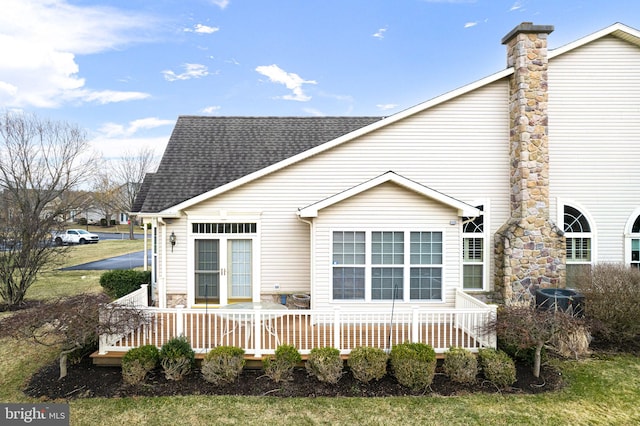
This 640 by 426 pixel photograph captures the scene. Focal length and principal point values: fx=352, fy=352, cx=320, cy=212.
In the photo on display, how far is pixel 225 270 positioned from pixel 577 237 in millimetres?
9476

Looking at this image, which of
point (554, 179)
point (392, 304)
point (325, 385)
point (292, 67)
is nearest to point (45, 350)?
point (325, 385)

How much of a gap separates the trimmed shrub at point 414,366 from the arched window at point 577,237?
6.06m

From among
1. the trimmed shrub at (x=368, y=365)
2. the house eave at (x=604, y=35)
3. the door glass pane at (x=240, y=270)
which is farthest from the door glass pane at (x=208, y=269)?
the house eave at (x=604, y=35)

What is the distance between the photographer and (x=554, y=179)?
945 cm

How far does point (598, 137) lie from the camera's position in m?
9.50

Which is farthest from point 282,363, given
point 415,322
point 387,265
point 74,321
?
point 74,321

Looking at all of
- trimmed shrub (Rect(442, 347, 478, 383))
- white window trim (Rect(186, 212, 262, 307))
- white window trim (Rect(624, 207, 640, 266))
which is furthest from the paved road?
white window trim (Rect(624, 207, 640, 266))

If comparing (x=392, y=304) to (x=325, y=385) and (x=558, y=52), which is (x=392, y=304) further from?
(x=558, y=52)

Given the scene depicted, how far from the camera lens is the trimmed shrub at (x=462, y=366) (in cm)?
599

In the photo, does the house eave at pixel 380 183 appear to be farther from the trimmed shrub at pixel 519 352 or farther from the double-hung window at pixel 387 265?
the trimmed shrub at pixel 519 352

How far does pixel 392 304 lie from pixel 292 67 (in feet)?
55.0

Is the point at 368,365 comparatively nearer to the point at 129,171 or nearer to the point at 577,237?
the point at 577,237

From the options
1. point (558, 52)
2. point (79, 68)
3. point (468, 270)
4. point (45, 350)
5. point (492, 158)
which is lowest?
point (45, 350)

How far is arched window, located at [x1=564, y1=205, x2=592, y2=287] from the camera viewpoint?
373 inches
